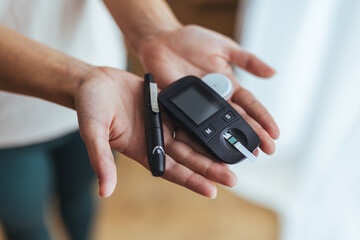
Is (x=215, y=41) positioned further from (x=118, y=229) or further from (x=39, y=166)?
(x=118, y=229)

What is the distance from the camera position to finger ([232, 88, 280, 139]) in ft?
2.31

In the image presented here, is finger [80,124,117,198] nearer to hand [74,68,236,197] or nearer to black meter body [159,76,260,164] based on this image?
hand [74,68,236,197]

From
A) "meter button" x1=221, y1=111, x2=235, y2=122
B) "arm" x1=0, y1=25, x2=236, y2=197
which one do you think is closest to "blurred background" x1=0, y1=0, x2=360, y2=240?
"meter button" x1=221, y1=111, x2=235, y2=122

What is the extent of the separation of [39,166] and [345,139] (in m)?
0.79

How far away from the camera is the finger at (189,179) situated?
60 cm

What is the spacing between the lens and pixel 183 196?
1.54 m

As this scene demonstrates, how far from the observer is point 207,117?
74 cm

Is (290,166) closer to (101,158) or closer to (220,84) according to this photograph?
(220,84)

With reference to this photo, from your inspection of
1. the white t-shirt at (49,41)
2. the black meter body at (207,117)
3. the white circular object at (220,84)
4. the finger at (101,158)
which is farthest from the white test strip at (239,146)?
the white t-shirt at (49,41)

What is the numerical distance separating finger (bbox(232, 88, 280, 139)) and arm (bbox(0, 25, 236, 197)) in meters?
0.12

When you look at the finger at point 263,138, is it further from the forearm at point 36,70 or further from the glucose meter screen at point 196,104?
the forearm at point 36,70

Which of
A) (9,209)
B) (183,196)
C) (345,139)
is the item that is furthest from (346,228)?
(9,209)

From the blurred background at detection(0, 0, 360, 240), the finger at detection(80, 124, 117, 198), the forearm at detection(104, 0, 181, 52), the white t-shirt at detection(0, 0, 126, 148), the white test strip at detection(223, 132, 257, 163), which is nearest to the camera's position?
the finger at detection(80, 124, 117, 198)

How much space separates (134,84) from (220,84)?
0.17m
